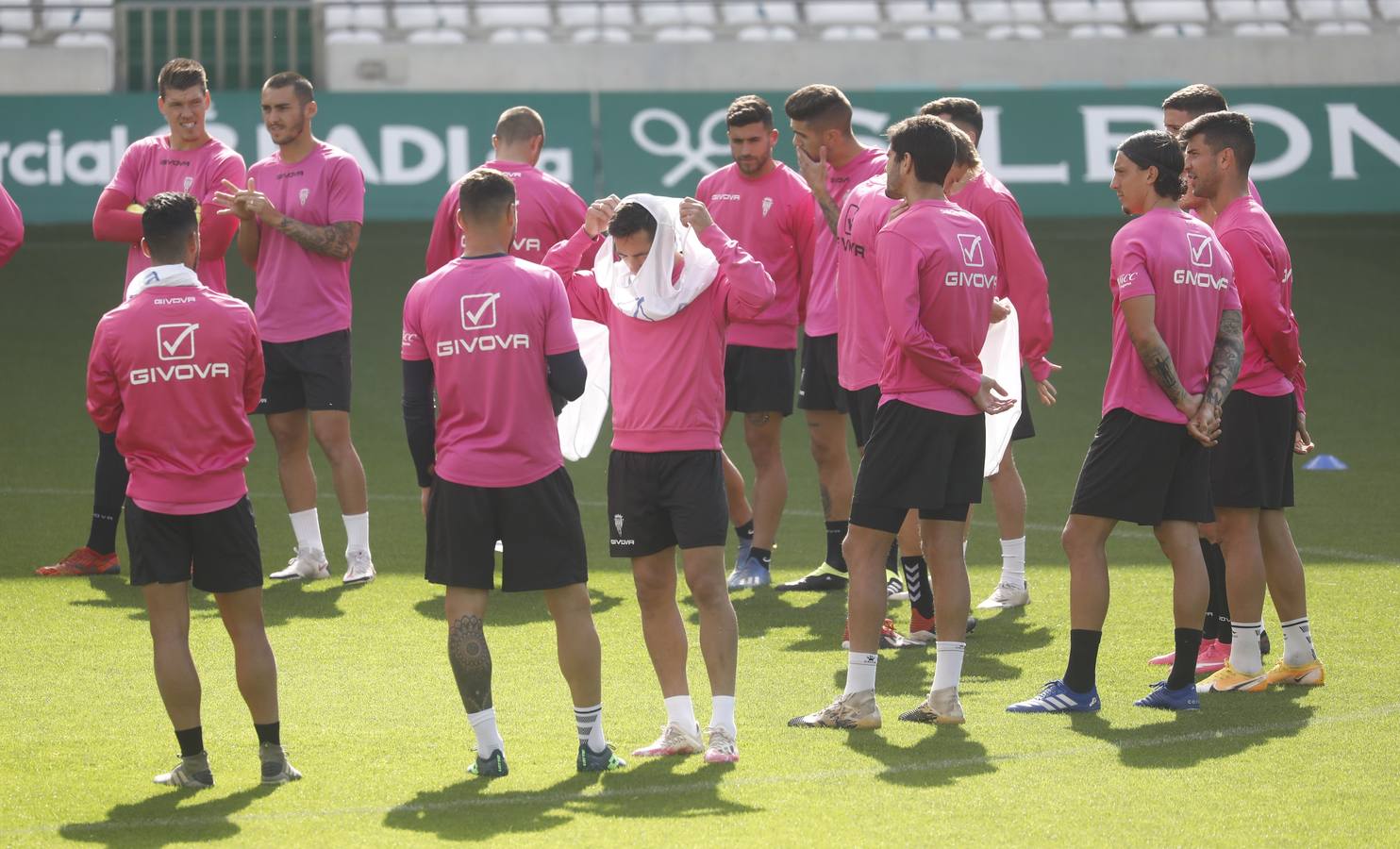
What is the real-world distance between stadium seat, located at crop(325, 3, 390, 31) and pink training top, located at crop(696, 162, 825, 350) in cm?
1218

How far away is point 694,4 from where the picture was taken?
2091 cm

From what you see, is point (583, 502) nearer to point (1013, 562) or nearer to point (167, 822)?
point (1013, 562)

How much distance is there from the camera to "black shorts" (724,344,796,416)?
7.87m

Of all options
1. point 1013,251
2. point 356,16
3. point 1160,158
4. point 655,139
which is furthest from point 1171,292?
point 356,16

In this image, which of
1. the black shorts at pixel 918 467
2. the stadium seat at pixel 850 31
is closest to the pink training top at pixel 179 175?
the black shorts at pixel 918 467

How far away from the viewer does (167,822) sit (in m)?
4.66

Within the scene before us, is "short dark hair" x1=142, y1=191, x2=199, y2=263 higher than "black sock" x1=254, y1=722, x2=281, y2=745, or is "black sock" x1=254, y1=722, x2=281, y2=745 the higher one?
"short dark hair" x1=142, y1=191, x2=199, y2=263

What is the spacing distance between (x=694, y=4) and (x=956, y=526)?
16166 mm

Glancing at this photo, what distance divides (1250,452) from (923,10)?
1568 cm

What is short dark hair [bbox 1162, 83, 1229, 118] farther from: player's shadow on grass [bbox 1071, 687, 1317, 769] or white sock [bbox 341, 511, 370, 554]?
white sock [bbox 341, 511, 370, 554]

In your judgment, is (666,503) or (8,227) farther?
→ (8,227)

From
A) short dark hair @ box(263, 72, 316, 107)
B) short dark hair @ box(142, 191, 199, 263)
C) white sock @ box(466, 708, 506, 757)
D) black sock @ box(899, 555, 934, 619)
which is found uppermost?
short dark hair @ box(263, 72, 316, 107)

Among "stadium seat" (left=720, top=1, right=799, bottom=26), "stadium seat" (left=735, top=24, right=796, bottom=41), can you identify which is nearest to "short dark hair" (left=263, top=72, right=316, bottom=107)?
"stadium seat" (left=735, top=24, right=796, bottom=41)

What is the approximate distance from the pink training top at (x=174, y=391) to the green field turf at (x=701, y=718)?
0.87m
